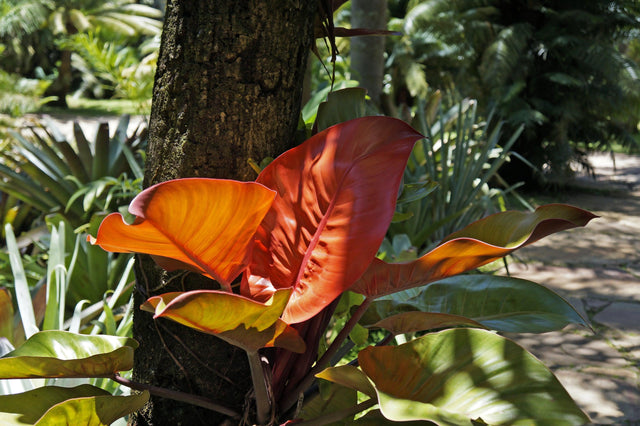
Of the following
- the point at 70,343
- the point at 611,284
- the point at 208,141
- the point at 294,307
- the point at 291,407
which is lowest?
the point at 611,284

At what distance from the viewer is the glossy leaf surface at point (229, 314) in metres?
0.77

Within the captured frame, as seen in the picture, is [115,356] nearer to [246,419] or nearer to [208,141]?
[246,419]

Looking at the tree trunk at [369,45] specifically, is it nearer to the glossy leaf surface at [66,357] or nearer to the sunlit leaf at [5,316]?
the sunlit leaf at [5,316]

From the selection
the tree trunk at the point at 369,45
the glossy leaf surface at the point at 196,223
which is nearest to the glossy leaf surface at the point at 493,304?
the glossy leaf surface at the point at 196,223

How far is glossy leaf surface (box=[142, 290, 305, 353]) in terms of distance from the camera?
0.77 m

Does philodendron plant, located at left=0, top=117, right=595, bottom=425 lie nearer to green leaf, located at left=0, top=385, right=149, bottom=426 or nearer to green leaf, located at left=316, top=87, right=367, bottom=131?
green leaf, located at left=0, top=385, right=149, bottom=426

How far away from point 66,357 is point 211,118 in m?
0.50

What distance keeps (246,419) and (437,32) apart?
740 cm

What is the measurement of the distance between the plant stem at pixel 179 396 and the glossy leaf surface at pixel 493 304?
12.9 inches

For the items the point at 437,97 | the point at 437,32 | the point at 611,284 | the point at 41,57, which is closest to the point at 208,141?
the point at 437,97

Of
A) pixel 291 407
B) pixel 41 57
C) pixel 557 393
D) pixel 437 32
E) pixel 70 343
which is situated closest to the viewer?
pixel 557 393

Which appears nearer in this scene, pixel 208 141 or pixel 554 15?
pixel 208 141

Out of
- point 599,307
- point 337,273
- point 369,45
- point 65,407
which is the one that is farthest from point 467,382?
point 369,45

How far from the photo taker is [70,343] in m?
1.04
